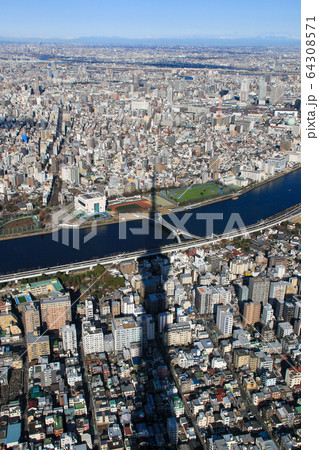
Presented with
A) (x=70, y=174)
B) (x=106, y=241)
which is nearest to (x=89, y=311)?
(x=106, y=241)

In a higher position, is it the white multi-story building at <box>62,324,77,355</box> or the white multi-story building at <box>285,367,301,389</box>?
the white multi-story building at <box>62,324,77,355</box>

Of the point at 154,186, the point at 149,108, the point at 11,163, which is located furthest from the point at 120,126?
the point at 154,186

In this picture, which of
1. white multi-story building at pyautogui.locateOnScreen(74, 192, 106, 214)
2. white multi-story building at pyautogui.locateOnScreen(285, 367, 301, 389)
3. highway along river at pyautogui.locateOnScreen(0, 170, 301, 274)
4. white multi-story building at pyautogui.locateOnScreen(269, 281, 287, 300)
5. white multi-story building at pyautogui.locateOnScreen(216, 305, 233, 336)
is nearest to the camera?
white multi-story building at pyautogui.locateOnScreen(285, 367, 301, 389)

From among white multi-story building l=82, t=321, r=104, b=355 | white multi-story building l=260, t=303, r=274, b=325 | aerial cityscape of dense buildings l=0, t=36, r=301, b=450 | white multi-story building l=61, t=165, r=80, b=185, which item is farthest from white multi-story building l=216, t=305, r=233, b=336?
white multi-story building l=61, t=165, r=80, b=185

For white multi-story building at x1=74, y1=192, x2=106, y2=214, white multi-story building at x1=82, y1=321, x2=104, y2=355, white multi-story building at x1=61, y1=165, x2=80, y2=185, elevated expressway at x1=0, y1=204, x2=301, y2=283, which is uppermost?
white multi-story building at x1=61, y1=165, x2=80, y2=185

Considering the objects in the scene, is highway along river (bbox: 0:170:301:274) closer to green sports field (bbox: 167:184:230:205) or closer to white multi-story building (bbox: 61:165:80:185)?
green sports field (bbox: 167:184:230:205)

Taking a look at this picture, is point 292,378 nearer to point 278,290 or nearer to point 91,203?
point 278,290

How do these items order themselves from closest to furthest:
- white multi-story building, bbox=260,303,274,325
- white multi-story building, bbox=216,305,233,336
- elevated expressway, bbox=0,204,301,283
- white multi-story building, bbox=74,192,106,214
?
1. white multi-story building, bbox=216,305,233,336
2. white multi-story building, bbox=260,303,274,325
3. elevated expressway, bbox=0,204,301,283
4. white multi-story building, bbox=74,192,106,214
